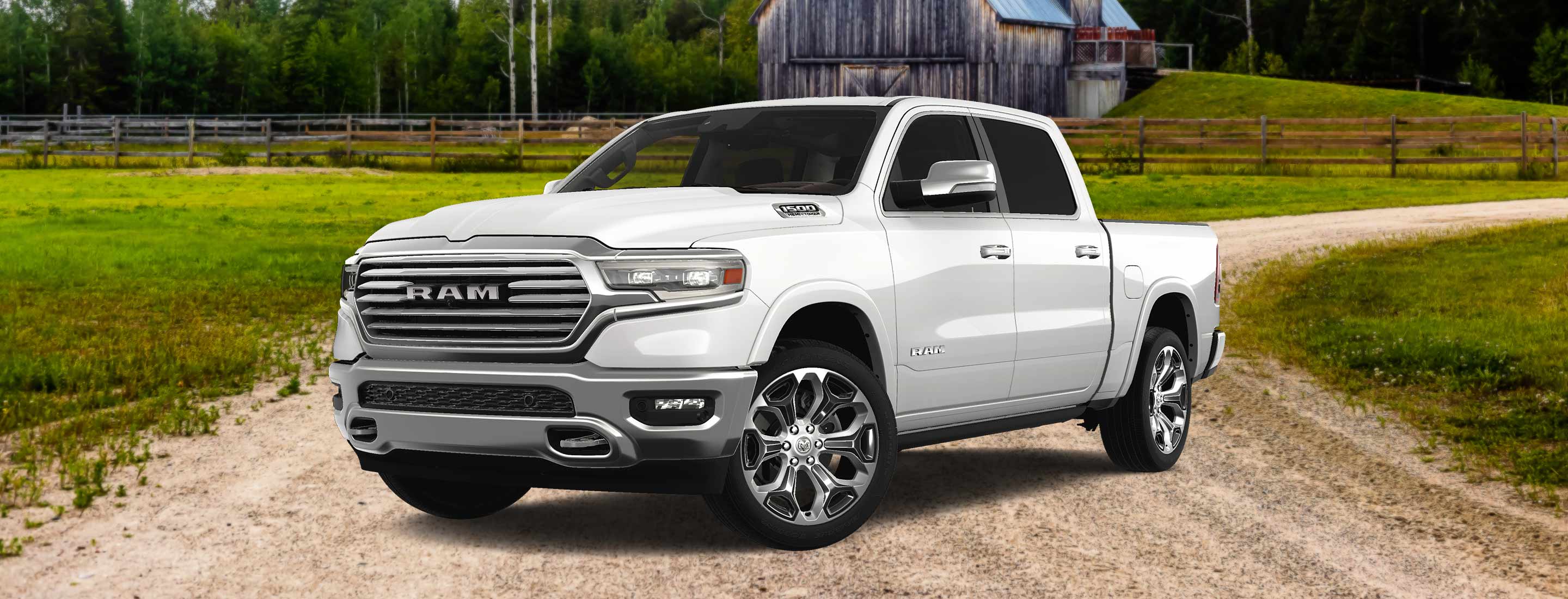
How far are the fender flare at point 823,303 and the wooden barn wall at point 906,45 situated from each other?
5074 cm

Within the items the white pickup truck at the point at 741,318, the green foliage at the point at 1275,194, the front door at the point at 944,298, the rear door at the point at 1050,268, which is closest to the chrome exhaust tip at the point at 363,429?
the white pickup truck at the point at 741,318

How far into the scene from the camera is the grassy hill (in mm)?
63094

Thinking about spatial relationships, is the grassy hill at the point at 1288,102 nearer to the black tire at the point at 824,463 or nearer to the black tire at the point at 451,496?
the black tire at the point at 451,496

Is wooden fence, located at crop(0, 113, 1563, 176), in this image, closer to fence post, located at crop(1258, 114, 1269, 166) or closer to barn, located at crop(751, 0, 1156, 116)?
fence post, located at crop(1258, 114, 1269, 166)

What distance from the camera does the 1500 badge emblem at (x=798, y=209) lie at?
6.23m

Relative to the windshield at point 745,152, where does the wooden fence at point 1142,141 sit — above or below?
above

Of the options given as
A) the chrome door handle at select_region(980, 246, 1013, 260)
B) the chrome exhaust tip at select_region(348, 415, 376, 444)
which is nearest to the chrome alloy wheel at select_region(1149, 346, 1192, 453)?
the chrome door handle at select_region(980, 246, 1013, 260)

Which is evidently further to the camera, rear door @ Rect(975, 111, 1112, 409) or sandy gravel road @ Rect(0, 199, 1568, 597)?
rear door @ Rect(975, 111, 1112, 409)

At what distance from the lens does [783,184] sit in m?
6.85

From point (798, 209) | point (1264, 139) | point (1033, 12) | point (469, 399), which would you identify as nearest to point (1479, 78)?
point (1033, 12)

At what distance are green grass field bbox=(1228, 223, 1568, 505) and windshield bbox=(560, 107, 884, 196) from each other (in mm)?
3535

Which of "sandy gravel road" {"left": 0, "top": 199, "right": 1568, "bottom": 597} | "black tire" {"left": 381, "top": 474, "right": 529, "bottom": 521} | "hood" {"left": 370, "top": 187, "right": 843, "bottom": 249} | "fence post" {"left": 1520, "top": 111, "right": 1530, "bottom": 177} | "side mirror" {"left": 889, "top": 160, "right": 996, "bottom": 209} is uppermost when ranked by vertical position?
"fence post" {"left": 1520, "top": 111, "right": 1530, "bottom": 177}

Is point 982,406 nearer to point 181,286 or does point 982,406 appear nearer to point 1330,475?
point 1330,475

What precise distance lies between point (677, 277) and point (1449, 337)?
28.8 ft
